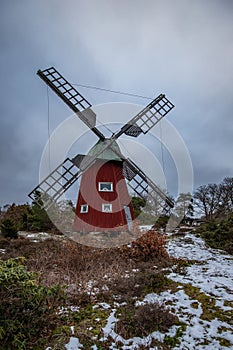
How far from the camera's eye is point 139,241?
8883 millimetres

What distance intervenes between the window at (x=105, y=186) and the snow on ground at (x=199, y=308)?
6.39m

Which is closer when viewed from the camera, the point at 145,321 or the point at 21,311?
the point at 21,311

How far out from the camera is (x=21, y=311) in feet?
13.9

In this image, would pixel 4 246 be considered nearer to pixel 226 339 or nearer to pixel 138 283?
pixel 138 283

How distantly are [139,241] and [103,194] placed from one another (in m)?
5.29

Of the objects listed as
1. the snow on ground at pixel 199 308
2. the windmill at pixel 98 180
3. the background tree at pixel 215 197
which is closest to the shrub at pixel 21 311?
the snow on ground at pixel 199 308

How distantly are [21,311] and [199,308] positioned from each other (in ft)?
11.2

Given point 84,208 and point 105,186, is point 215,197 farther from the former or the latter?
point 84,208

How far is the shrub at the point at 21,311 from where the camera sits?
3.98 metres

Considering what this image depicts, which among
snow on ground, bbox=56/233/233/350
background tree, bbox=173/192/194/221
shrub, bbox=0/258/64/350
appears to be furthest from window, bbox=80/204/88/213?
background tree, bbox=173/192/194/221

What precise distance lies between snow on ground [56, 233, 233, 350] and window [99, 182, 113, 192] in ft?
21.0

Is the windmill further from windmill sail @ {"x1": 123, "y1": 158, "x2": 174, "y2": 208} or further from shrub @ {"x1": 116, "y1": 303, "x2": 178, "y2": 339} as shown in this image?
shrub @ {"x1": 116, "y1": 303, "x2": 178, "y2": 339}

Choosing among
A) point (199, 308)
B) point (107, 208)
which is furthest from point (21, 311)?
point (107, 208)

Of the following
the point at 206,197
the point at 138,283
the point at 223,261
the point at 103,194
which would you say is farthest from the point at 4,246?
the point at 206,197
